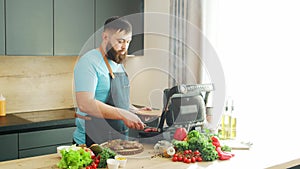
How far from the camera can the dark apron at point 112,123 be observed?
1945 mm

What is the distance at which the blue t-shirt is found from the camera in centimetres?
188

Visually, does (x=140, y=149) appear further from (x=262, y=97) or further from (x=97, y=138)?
(x=262, y=97)

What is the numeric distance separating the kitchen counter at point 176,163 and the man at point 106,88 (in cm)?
23

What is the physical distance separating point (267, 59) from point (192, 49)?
0.76 m

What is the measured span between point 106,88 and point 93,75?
112 millimetres

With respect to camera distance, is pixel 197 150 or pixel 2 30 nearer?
pixel 197 150

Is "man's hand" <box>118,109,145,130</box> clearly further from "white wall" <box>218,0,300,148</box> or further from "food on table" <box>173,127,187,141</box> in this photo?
"white wall" <box>218,0,300,148</box>

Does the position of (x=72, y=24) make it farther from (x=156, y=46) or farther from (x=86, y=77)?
(x=86, y=77)

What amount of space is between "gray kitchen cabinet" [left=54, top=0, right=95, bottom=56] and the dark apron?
1.35m

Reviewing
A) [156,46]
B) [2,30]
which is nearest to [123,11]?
[156,46]

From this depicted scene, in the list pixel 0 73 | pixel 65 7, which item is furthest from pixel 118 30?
pixel 0 73

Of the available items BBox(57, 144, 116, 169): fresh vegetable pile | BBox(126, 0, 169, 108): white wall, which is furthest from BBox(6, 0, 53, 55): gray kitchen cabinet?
BBox(57, 144, 116, 169): fresh vegetable pile

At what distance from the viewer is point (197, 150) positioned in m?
1.88

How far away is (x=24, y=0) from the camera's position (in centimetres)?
292
